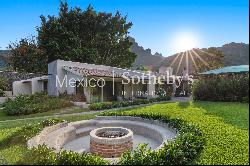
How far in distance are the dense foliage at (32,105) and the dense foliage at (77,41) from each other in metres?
18.0

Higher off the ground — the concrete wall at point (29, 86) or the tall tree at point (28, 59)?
the tall tree at point (28, 59)

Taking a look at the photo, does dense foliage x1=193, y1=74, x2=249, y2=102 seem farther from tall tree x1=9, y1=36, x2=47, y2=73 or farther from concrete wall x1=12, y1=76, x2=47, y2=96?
tall tree x1=9, y1=36, x2=47, y2=73

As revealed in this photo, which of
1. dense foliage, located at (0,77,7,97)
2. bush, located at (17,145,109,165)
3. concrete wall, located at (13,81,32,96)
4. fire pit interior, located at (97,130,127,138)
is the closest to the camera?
bush, located at (17,145,109,165)

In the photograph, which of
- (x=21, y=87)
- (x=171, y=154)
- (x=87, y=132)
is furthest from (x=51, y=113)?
(x=171, y=154)

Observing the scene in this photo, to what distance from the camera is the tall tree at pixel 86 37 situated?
40875mm

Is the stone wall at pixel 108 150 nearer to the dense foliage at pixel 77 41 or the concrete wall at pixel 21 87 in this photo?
the concrete wall at pixel 21 87

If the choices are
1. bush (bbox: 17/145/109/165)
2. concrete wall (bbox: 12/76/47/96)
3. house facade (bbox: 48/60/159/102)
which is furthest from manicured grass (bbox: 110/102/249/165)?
concrete wall (bbox: 12/76/47/96)

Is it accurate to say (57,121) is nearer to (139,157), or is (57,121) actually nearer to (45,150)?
(45,150)

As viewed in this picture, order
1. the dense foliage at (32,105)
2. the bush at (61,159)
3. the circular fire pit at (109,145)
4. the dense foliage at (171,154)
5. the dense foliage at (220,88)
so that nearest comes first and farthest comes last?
the bush at (61,159) < the dense foliage at (171,154) < the circular fire pit at (109,145) < the dense foliage at (32,105) < the dense foliage at (220,88)

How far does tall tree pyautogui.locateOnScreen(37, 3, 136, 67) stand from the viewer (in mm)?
40875

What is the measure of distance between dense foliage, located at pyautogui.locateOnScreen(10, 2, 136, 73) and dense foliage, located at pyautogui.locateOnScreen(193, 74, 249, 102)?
20.9 meters

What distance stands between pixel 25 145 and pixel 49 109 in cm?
1231

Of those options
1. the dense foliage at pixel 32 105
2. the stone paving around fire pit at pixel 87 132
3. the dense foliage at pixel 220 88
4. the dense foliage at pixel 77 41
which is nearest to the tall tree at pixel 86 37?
the dense foliage at pixel 77 41

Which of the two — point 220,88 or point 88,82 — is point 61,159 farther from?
point 220,88
